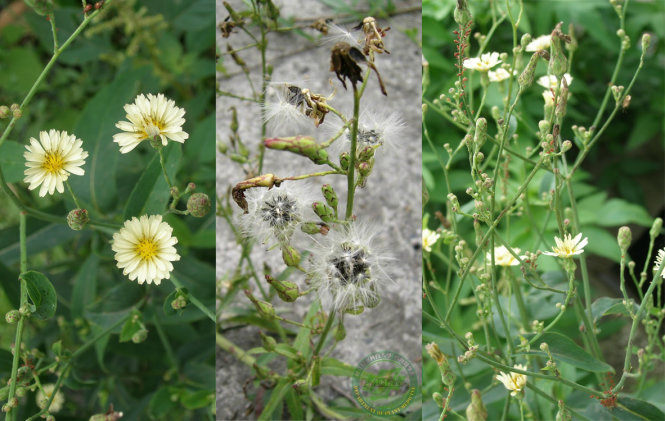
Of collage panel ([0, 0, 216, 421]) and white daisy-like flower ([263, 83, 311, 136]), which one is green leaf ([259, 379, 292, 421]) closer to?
collage panel ([0, 0, 216, 421])

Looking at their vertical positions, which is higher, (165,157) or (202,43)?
(202,43)

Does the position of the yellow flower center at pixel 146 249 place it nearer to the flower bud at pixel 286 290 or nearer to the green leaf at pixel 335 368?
the flower bud at pixel 286 290

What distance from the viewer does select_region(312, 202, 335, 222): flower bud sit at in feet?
1.58

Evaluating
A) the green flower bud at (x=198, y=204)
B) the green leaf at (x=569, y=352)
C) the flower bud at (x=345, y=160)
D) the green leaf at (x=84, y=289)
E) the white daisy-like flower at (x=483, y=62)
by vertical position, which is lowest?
the green leaf at (x=569, y=352)

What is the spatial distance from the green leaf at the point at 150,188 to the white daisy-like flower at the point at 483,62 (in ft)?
0.99

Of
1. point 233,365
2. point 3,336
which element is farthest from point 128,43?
point 233,365

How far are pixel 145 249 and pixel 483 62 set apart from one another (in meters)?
0.36

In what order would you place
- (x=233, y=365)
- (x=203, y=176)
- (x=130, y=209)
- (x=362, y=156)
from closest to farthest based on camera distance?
(x=362, y=156), (x=130, y=209), (x=233, y=365), (x=203, y=176)

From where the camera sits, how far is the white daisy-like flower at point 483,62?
1.92 feet

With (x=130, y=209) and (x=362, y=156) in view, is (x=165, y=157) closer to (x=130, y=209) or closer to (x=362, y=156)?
(x=130, y=209)

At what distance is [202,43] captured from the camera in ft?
3.71

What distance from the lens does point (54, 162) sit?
1.82ft

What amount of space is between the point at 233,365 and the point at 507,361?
1.06ft

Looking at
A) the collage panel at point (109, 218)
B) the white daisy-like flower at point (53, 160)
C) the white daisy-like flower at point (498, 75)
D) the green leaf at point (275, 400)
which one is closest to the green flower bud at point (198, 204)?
the collage panel at point (109, 218)
